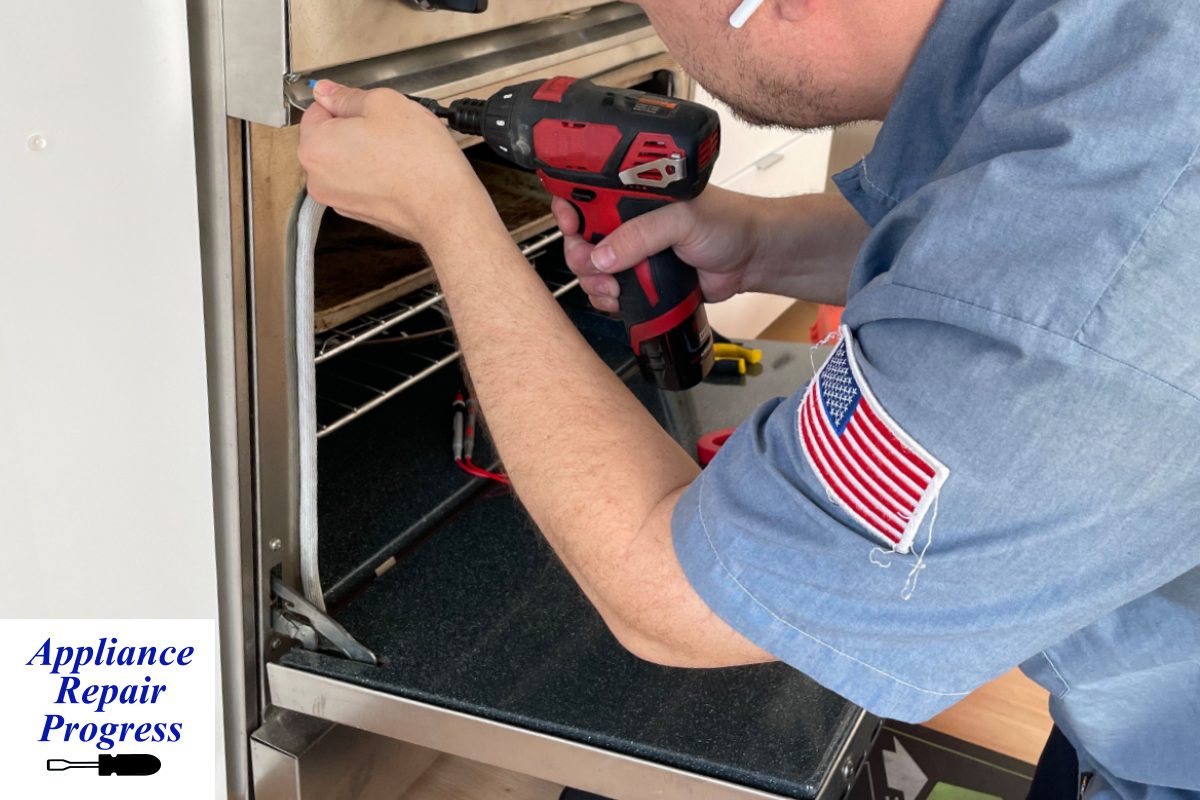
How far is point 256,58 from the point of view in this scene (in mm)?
739

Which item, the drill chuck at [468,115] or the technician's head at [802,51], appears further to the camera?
the drill chuck at [468,115]

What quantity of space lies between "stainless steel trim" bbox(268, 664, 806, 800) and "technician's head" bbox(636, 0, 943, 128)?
0.49m

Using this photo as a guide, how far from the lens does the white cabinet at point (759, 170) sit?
1.72 metres

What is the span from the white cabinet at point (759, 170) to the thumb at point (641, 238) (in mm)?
444

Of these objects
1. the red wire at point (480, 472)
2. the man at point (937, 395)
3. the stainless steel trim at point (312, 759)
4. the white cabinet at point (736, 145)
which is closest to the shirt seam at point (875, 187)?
the man at point (937, 395)

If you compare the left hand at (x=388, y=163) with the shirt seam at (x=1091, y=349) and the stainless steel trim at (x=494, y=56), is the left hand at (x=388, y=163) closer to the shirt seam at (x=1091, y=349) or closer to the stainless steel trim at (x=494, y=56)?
the stainless steel trim at (x=494, y=56)

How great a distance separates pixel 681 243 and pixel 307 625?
51cm

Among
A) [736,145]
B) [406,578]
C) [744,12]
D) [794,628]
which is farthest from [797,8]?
[736,145]

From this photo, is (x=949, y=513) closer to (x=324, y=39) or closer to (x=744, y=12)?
(x=744, y=12)

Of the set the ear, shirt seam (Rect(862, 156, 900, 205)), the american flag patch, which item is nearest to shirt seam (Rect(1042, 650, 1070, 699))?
the american flag patch

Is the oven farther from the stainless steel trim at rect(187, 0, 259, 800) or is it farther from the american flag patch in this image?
the american flag patch

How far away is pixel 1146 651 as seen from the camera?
2.32ft

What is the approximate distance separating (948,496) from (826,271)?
2.22ft

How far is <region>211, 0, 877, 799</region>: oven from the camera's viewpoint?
0.81 m
